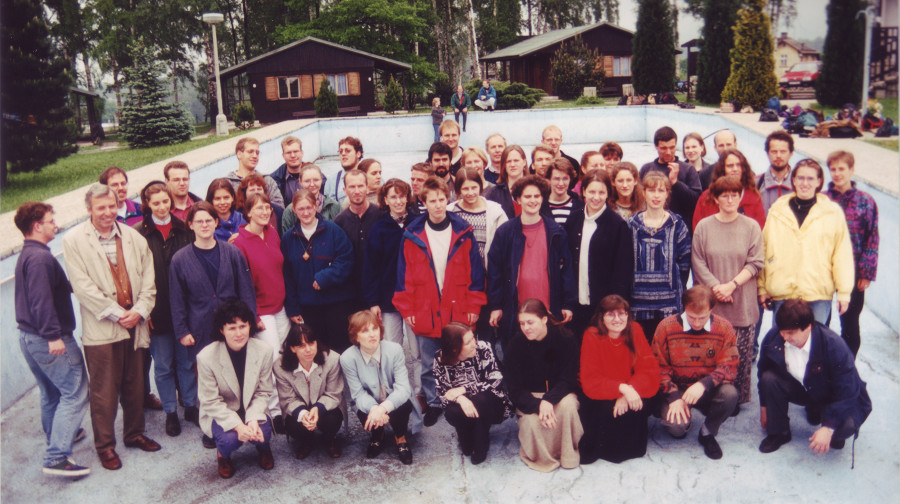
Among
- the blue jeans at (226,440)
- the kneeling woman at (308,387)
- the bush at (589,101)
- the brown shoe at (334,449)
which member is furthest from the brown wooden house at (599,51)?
the blue jeans at (226,440)

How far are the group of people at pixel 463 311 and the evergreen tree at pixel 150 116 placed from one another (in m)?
17.8

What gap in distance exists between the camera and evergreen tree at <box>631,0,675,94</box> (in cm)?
2503

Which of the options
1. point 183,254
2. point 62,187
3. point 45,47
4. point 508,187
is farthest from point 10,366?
point 45,47

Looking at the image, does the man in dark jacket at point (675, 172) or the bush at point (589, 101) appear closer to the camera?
the man in dark jacket at point (675, 172)

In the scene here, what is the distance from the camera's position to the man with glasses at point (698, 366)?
3975 millimetres

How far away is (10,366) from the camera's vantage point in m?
5.07

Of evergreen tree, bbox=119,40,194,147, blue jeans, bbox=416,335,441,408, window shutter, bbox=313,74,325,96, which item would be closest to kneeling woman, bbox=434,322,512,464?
blue jeans, bbox=416,335,441,408

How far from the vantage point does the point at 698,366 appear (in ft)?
13.5

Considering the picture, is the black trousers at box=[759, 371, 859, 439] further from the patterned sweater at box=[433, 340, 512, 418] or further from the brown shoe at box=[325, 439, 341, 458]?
the brown shoe at box=[325, 439, 341, 458]

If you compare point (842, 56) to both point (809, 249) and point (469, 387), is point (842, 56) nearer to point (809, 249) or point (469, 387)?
point (809, 249)

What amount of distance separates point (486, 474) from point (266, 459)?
1323 millimetres

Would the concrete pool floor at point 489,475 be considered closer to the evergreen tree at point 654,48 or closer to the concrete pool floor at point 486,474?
the concrete pool floor at point 486,474

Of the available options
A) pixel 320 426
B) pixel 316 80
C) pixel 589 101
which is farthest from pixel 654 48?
pixel 320 426

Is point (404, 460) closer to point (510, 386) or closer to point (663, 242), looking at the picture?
point (510, 386)
